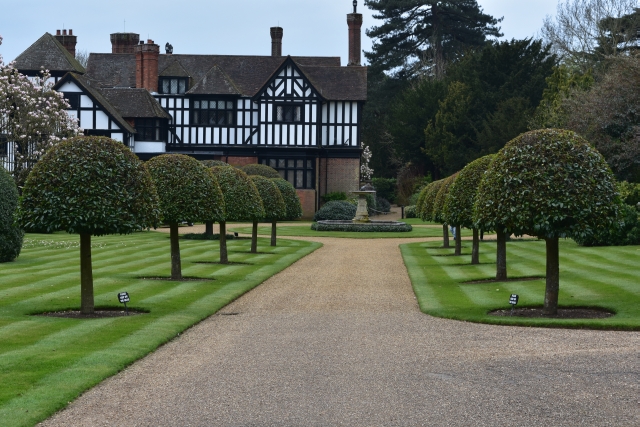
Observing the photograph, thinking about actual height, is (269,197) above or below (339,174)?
below

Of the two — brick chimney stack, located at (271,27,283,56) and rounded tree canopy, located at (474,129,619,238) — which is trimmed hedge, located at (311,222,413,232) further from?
rounded tree canopy, located at (474,129,619,238)

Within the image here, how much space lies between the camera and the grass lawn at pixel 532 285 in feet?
46.6

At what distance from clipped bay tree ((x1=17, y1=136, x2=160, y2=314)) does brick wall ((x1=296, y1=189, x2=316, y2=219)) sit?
136 ft

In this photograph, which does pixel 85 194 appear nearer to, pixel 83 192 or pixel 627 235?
pixel 83 192

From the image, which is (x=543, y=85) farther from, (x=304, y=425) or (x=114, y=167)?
(x=304, y=425)

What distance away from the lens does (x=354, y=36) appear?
60281mm

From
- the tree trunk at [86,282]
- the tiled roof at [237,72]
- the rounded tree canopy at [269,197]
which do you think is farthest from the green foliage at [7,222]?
the tiled roof at [237,72]

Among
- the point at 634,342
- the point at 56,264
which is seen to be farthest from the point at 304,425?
the point at 56,264

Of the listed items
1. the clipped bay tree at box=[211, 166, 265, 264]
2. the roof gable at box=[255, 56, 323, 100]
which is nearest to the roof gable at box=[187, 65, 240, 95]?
the roof gable at box=[255, 56, 323, 100]

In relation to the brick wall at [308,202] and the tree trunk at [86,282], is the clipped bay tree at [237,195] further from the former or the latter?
the brick wall at [308,202]

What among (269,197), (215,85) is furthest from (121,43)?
(269,197)

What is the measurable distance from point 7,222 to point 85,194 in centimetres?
1036

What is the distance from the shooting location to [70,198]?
45.9 ft

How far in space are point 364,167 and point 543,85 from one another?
697 inches
